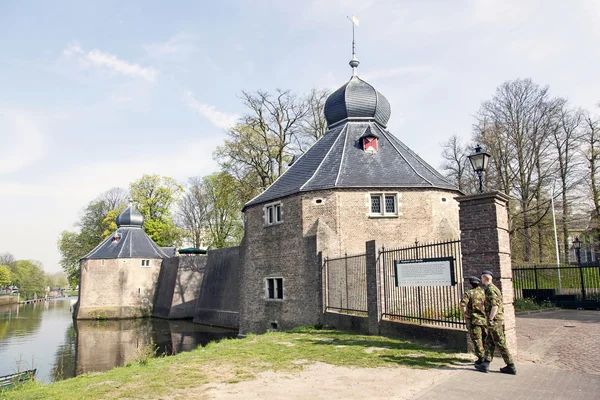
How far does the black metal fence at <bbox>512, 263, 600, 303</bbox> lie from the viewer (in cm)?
1875

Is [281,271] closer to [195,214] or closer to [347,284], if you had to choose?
[347,284]

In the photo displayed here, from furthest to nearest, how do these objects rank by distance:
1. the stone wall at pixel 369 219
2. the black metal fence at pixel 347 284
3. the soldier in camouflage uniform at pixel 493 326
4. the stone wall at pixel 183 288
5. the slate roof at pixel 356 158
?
the stone wall at pixel 183 288 → the slate roof at pixel 356 158 → the stone wall at pixel 369 219 → the black metal fence at pixel 347 284 → the soldier in camouflage uniform at pixel 493 326

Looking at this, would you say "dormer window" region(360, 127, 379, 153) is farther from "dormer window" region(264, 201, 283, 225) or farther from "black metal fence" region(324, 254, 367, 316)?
"black metal fence" region(324, 254, 367, 316)

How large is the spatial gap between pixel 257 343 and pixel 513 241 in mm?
25463

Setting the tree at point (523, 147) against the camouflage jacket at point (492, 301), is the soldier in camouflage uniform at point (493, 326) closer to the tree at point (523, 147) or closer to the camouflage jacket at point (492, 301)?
the camouflage jacket at point (492, 301)

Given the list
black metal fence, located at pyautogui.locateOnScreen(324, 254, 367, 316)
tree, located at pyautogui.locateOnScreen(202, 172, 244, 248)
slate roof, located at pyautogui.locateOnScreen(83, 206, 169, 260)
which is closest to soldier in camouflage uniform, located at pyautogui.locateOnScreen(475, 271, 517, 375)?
black metal fence, located at pyautogui.locateOnScreen(324, 254, 367, 316)

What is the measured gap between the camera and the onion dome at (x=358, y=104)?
23031 millimetres

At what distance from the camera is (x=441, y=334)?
9.69m

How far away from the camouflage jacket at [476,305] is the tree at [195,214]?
4991cm

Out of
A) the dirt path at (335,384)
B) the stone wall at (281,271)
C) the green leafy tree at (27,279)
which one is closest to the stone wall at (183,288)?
the stone wall at (281,271)

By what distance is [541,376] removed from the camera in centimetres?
708

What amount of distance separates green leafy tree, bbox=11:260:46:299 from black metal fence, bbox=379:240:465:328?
8489 cm

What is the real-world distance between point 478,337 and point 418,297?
317 cm

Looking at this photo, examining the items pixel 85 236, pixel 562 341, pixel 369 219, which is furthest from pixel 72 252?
pixel 562 341
